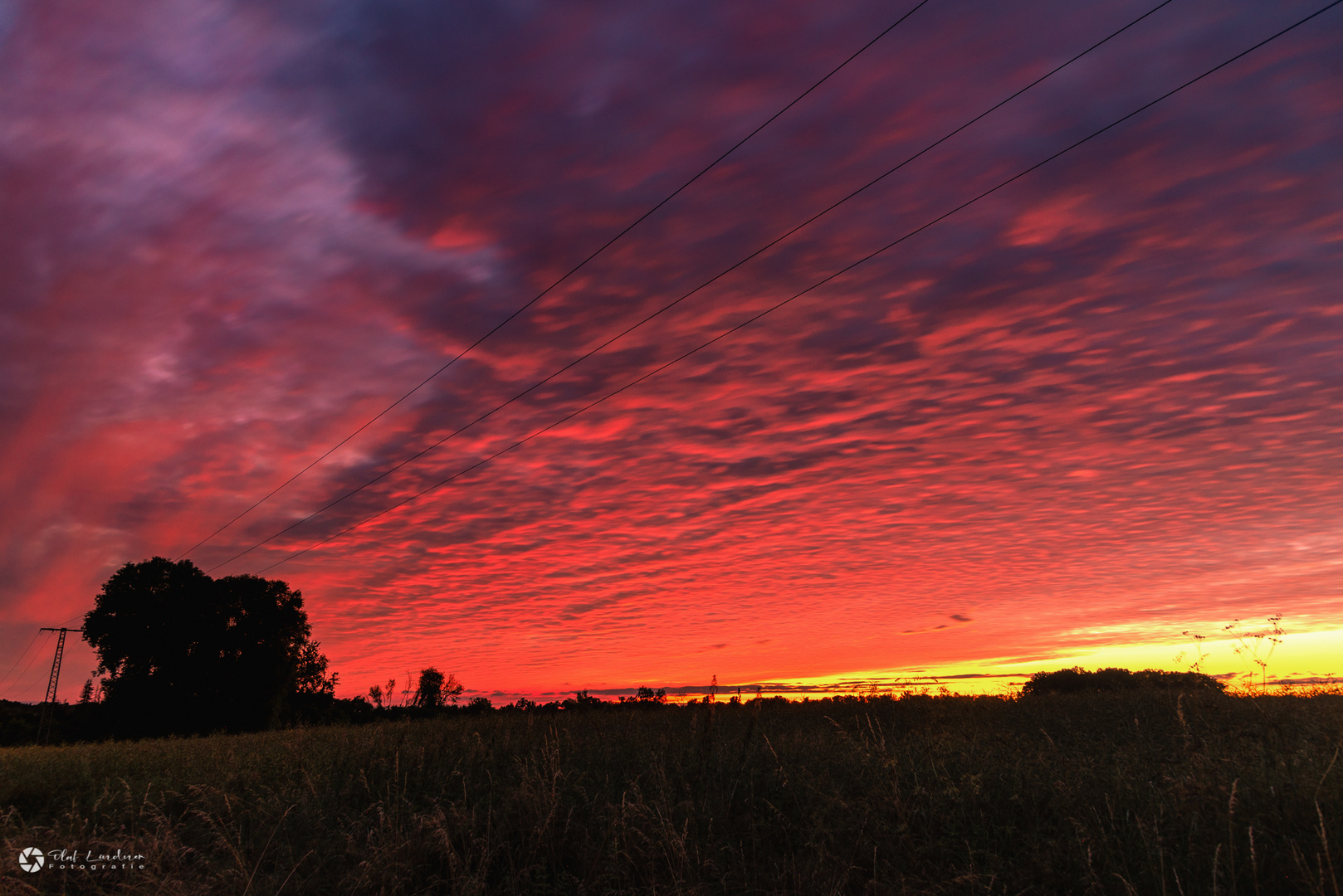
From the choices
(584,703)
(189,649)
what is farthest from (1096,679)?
(189,649)

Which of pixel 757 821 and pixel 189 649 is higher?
pixel 189 649

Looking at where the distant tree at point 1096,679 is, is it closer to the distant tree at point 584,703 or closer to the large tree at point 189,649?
the distant tree at point 584,703

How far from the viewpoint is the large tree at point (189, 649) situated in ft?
138

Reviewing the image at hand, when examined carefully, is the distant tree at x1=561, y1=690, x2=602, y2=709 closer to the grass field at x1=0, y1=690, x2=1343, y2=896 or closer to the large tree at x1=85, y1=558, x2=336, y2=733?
the grass field at x1=0, y1=690, x2=1343, y2=896

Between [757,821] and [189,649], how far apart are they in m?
48.2

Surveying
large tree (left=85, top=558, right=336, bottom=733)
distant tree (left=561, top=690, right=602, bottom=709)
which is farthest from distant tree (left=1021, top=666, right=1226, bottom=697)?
large tree (left=85, top=558, right=336, bottom=733)

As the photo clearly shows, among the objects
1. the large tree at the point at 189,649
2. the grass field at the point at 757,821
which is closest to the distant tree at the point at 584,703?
the grass field at the point at 757,821

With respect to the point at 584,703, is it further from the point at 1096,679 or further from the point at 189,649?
the point at 189,649

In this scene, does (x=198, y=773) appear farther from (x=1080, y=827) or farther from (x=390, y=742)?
(x=1080, y=827)

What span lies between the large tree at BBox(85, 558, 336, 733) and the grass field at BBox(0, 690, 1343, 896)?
3692 centimetres

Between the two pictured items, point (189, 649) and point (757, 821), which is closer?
point (757, 821)

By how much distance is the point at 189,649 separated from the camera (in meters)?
43.8

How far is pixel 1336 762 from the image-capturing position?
7.11m

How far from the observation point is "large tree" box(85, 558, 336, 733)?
42094 millimetres
